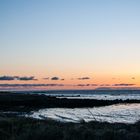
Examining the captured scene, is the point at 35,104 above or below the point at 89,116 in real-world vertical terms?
below

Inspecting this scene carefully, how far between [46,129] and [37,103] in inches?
2470

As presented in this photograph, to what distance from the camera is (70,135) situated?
60.0ft

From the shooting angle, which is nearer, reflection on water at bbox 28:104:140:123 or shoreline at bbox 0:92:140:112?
reflection on water at bbox 28:104:140:123

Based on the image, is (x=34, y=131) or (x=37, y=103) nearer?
(x=34, y=131)

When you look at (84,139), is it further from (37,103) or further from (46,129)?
(37,103)

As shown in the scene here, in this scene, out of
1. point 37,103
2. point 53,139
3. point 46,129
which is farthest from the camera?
point 37,103

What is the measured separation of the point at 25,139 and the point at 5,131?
7.62 feet

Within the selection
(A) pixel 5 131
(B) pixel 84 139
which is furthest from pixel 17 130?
(B) pixel 84 139

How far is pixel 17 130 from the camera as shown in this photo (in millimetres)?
20172

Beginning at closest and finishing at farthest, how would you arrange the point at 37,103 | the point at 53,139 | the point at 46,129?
the point at 53,139 < the point at 46,129 < the point at 37,103

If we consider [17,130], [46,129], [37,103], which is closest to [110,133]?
[46,129]

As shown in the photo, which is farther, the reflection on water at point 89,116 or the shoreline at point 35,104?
the shoreline at point 35,104

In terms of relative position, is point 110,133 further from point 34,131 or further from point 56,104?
point 56,104

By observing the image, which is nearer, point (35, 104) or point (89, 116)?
point (89, 116)
